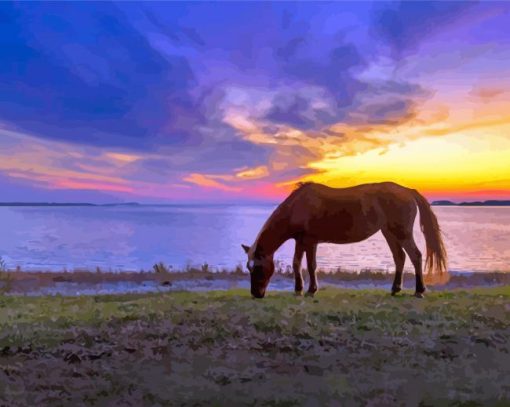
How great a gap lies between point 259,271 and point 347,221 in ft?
6.36

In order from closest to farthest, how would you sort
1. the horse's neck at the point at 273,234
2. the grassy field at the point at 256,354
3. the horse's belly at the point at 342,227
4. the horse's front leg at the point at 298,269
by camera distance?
the grassy field at the point at 256,354 → the horse's belly at the point at 342,227 → the horse's neck at the point at 273,234 → the horse's front leg at the point at 298,269

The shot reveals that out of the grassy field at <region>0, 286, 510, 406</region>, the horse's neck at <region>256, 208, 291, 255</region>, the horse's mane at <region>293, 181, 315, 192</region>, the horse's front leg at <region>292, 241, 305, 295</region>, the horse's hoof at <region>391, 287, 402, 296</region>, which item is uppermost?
the horse's mane at <region>293, 181, 315, 192</region>

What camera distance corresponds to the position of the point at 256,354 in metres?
5.90

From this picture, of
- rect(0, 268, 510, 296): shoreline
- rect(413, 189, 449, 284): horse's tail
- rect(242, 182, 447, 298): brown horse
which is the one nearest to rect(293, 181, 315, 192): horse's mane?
rect(242, 182, 447, 298): brown horse

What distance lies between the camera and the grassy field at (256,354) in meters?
4.66

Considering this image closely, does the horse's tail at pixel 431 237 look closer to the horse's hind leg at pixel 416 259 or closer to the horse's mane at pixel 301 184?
the horse's hind leg at pixel 416 259

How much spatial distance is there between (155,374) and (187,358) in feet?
1.99

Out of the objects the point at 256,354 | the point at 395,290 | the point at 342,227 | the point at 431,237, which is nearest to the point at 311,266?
the point at 342,227

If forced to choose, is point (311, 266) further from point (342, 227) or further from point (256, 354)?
point (256, 354)

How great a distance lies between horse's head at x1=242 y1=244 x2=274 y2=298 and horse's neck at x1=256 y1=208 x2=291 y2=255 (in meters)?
0.14

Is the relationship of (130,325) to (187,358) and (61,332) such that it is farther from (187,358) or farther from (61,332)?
(187,358)

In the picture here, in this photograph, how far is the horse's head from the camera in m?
10.8

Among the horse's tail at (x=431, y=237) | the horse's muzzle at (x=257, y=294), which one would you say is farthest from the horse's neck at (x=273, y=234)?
the horse's tail at (x=431, y=237)

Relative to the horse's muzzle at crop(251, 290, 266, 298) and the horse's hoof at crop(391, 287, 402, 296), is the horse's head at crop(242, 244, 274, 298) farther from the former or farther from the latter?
the horse's hoof at crop(391, 287, 402, 296)
